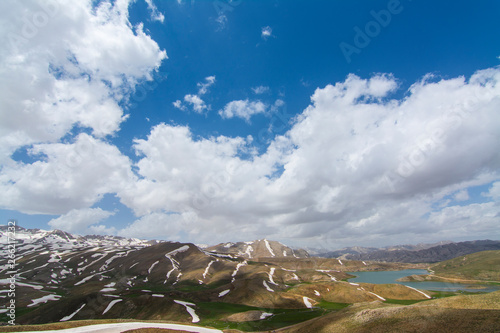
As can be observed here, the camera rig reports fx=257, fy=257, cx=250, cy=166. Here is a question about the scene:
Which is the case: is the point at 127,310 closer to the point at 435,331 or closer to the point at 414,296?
the point at 435,331

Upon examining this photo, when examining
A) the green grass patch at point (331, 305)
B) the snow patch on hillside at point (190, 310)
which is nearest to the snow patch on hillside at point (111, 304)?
the snow patch on hillside at point (190, 310)

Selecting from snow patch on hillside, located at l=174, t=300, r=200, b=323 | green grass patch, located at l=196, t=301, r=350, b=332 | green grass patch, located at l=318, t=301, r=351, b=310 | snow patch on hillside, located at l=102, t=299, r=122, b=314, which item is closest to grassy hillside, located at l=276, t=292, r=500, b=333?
green grass patch, located at l=196, t=301, r=350, b=332

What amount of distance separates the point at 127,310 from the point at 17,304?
92686 mm

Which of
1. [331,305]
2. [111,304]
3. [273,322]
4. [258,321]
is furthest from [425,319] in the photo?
[111,304]

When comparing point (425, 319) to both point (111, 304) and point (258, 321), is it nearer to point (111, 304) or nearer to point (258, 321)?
point (258, 321)

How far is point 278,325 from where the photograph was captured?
7356 cm

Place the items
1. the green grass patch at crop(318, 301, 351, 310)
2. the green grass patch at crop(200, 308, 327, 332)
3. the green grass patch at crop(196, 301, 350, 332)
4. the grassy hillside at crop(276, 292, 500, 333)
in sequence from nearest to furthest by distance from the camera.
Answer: the grassy hillside at crop(276, 292, 500, 333)
the green grass patch at crop(200, 308, 327, 332)
the green grass patch at crop(196, 301, 350, 332)
the green grass patch at crop(318, 301, 351, 310)

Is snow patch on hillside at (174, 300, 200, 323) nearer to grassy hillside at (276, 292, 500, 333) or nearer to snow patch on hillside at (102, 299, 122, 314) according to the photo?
Answer: snow patch on hillside at (102, 299, 122, 314)

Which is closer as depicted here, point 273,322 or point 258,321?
point 273,322

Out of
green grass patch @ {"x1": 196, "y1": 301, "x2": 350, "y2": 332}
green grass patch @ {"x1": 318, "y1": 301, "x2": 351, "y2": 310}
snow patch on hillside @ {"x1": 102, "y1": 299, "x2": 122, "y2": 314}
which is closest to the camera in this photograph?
green grass patch @ {"x1": 196, "y1": 301, "x2": 350, "y2": 332}

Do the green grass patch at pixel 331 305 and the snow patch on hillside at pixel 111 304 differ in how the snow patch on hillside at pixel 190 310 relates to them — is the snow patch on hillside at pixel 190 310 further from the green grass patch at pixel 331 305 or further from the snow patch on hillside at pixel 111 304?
the green grass patch at pixel 331 305

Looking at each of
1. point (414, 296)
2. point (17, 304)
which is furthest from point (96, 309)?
point (414, 296)

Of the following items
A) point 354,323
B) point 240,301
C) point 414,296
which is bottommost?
point 414,296

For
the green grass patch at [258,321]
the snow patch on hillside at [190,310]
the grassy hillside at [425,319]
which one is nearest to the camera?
the grassy hillside at [425,319]
